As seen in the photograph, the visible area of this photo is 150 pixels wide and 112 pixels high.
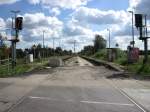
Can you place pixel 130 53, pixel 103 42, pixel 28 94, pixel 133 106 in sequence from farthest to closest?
pixel 103 42, pixel 130 53, pixel 28 94, pixel 133 106

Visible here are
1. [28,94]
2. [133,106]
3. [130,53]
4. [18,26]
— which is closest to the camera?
[133,106]

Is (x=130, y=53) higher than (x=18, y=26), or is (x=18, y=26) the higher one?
(x=18, y=26)

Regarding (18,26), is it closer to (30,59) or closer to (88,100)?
(30,59)

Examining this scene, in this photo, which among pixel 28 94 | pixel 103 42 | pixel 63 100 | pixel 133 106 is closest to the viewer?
pixel 133 106

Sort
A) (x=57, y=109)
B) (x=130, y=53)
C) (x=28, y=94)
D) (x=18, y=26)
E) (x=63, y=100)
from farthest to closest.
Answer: (x=18, y=26) → (x=130, y=53) → (x=28, y=94) → (x=63, y=100) → (x=57, y=109)

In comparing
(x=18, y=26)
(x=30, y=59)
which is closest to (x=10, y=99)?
(x=18, y=26)

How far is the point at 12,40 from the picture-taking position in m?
56.4

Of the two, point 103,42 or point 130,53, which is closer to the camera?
point 130,53

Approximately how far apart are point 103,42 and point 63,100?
166 metres

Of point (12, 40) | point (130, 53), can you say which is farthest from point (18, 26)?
point (130, 53)

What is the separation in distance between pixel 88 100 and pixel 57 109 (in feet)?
9.21

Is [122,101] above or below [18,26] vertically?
below

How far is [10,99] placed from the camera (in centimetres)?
1636

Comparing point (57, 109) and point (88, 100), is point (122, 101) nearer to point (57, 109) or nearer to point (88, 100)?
point (88, 100)
